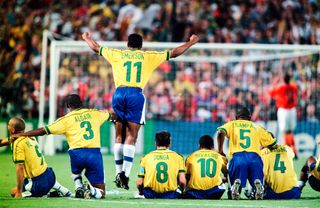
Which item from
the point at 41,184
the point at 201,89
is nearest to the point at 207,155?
the point at 41,184

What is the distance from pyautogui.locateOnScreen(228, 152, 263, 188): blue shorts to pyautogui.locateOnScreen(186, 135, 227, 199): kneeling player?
0.18 meters

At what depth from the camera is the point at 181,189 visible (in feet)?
42.3

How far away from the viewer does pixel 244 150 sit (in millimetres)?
13125

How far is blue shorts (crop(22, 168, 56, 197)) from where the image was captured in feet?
41.3

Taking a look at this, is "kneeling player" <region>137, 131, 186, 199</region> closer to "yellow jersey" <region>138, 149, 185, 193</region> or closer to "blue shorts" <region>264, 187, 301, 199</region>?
"yellow jersey" <region>138, 149, 185, 193</region>

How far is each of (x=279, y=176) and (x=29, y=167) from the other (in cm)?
346

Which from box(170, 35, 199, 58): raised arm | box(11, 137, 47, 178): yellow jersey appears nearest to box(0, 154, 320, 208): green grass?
box(11, 137, 47, 178): yellow jersey

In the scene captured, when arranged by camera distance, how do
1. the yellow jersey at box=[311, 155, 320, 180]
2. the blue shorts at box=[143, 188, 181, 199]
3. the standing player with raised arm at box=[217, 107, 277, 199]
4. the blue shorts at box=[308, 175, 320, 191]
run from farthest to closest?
the blue shorts at box=[308, 175, 320, 191] → the yellow jersey at box=[311, 155, 320, 180] → the standing player with raised arm at box=[217, 107, 277, 199] → the blue shorts at box=[143, 188, 181, 199]

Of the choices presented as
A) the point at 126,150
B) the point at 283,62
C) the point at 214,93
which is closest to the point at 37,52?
the point at 214,93

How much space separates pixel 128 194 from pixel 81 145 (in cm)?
162

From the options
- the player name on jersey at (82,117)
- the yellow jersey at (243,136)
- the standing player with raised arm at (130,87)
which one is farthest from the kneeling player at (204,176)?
the player name on jersey at (82,117)

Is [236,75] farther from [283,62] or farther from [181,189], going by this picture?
[181,189]

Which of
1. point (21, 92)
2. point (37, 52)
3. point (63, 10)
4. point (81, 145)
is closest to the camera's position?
point (81, 145)

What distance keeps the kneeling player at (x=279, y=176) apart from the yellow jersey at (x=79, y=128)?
97.2 inches
